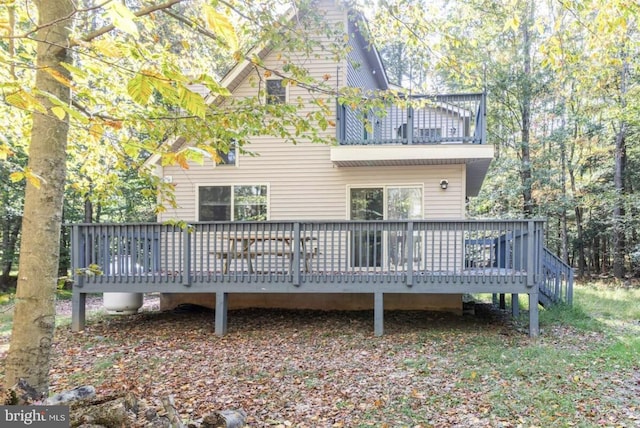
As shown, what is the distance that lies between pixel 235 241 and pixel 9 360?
4.15 metres

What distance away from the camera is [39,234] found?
11.0 feet

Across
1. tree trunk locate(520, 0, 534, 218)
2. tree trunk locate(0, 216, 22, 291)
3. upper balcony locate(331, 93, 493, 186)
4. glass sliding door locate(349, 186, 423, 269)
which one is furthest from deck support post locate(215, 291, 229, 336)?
tree trunk locate(520, 0, 534, 218)

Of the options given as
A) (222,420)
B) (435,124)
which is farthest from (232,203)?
(222,420)

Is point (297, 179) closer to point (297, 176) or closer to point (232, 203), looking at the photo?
point (297, 176)

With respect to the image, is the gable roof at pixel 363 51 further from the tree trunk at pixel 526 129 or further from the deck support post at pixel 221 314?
the tree trunk at pixel 526 129

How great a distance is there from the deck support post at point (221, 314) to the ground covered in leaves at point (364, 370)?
205 mm

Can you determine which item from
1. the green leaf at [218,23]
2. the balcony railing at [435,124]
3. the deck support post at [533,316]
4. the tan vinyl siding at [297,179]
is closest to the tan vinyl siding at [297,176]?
the tan vinyl siding at [297,179]

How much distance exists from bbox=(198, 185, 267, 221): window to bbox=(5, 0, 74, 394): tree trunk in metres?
6.04

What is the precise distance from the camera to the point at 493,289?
6918mm

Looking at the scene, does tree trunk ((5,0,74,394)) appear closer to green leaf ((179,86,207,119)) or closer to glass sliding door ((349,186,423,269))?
green leaf ((179,86,207,119))

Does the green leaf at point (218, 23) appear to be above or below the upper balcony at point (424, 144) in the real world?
below
